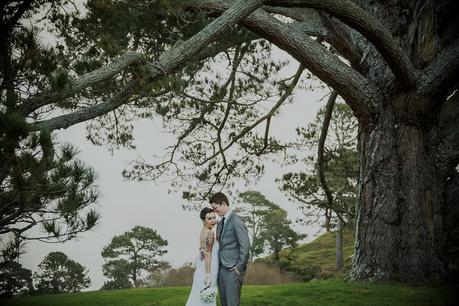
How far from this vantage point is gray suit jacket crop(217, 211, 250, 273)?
13.8 feet

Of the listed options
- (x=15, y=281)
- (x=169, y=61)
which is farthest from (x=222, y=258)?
(x=15, y=281)

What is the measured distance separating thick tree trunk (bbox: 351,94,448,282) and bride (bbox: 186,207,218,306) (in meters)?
2.78

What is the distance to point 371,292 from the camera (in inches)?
217

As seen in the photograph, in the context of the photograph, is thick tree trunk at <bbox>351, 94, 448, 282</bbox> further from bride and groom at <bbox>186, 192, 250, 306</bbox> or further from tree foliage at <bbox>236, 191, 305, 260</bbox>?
tree foliage at <bbox>236, 191, 305, 260</bbox>

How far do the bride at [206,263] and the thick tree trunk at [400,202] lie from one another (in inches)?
109

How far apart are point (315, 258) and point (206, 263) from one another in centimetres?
2105

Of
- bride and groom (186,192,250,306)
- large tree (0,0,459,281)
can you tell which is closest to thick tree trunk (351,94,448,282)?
large tree (0,0,459,281)

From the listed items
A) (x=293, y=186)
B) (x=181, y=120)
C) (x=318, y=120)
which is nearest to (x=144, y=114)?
(x=181, y=120)

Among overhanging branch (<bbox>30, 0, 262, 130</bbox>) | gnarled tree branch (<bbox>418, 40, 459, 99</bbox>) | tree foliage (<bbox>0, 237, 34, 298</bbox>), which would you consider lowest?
tree foliage (<bbox>0, 237, 34, 298</bbox>)

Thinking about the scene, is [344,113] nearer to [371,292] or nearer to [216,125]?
[216,125]

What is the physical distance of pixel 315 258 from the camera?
956 inches

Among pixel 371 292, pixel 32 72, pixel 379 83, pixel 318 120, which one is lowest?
pixel 371 292

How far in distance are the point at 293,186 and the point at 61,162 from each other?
839cm

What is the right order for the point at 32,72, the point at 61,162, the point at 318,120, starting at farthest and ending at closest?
1. the point at 318,120
2. the point at 61,162
3. the point at 32,72
